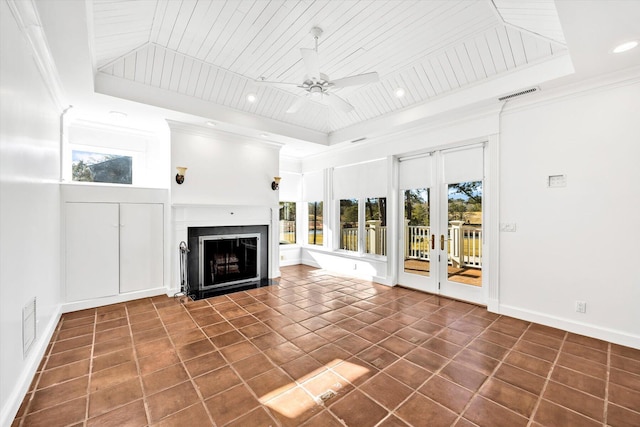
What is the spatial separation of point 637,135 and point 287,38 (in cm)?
395

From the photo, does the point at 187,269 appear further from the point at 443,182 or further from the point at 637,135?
the point at 637,135

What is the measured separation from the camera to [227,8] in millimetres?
2750

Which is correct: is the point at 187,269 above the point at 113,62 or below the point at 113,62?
below

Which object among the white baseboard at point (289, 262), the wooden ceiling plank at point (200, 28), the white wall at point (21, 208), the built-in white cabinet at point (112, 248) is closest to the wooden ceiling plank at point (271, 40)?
the wooden ceiling plank at point (200, 28)

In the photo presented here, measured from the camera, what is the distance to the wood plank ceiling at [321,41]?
8.90 ft

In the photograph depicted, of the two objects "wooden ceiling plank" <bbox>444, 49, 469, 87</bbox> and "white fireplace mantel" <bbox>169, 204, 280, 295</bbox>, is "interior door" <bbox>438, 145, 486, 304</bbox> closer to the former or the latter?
"wooden ceiling plank" <bbox>444, 49, 469, 87</bbox>

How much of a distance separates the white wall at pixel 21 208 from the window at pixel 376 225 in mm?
4884

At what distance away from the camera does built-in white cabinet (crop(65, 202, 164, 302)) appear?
12.5 feet

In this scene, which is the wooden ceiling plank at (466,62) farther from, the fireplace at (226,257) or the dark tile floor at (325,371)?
the fireplace at (226,257)

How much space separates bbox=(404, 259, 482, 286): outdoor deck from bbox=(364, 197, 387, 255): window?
70cm

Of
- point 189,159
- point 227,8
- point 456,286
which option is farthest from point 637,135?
point 189,159

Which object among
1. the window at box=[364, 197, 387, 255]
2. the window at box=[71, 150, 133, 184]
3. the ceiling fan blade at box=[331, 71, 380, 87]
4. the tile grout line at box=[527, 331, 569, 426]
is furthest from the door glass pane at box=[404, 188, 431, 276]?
the window at box=[71, 150, 133, 184]

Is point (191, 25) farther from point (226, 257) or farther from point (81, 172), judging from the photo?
point (226, 257)

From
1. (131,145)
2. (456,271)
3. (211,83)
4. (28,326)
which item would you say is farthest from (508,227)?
(131,145)
